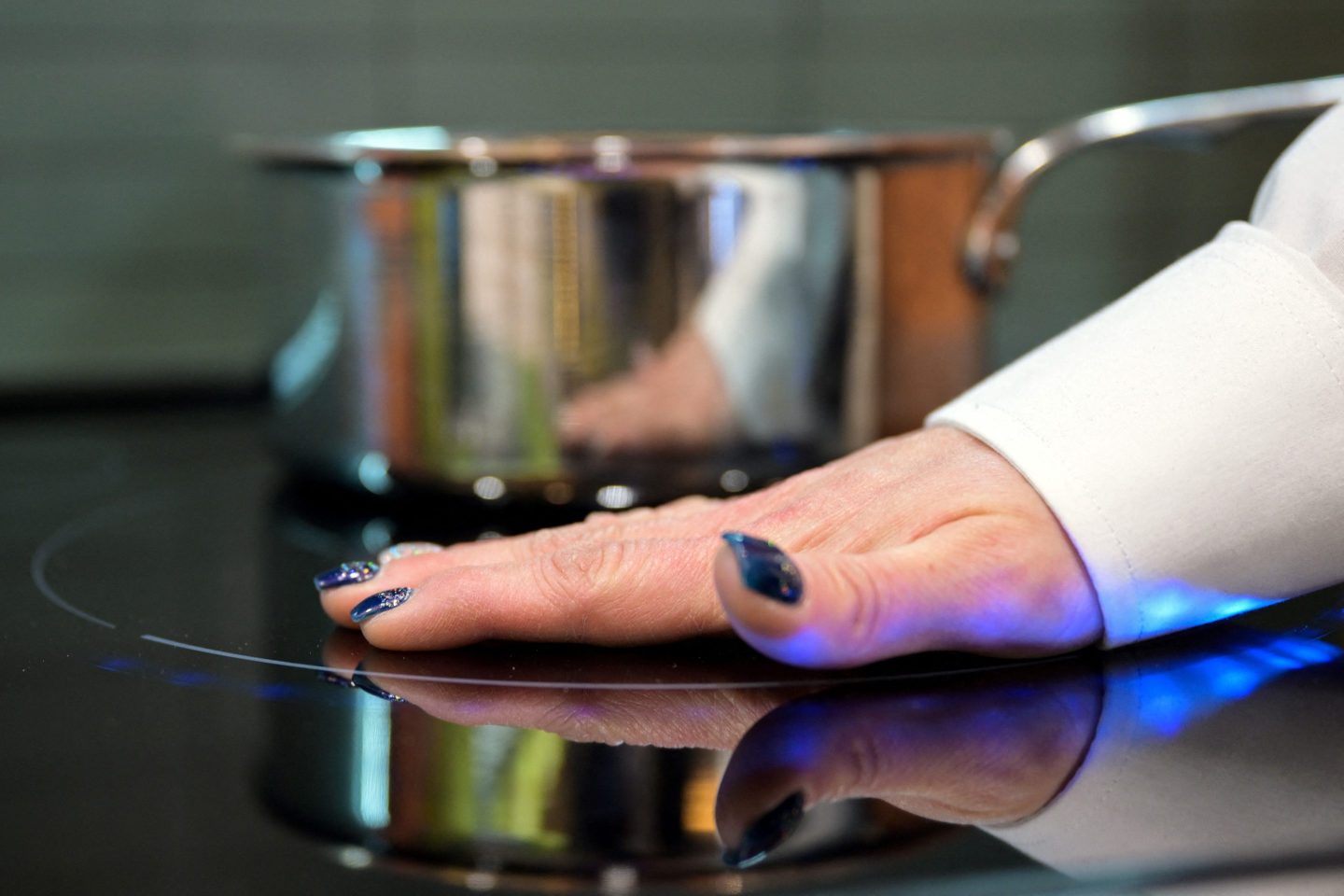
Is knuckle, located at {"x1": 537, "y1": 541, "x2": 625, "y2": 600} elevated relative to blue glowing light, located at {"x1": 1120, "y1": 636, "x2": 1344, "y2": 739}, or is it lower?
elevated

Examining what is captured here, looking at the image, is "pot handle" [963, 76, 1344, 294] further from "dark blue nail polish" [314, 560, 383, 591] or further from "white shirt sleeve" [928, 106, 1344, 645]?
"dark blue nail polish" [314, 560, 383, 591]

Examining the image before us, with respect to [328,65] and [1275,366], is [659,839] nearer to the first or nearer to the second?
[1275,366]

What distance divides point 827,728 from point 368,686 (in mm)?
138

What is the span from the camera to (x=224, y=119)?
1.23m

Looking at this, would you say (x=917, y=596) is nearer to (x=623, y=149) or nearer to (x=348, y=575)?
(x=348, y=575)

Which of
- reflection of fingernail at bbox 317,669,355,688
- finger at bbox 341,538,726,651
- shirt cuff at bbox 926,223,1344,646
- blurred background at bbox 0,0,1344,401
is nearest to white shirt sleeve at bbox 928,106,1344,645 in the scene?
shirt cuff at bbox 926,223,1344,646

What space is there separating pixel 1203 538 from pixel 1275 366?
6cm

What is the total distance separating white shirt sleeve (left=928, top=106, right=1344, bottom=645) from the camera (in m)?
0.45

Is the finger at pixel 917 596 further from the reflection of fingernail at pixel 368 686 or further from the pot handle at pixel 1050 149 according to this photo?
the pot handle at pixel 1050 149

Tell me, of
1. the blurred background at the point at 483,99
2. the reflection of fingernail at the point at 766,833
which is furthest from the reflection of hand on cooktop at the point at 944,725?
the blurred background at the point at 483,99

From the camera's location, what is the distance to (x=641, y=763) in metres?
0.37

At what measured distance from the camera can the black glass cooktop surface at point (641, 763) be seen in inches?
12.0

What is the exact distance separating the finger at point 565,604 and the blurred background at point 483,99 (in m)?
0.37

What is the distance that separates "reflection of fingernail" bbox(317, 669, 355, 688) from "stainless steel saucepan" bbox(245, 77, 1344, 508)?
0.24m
